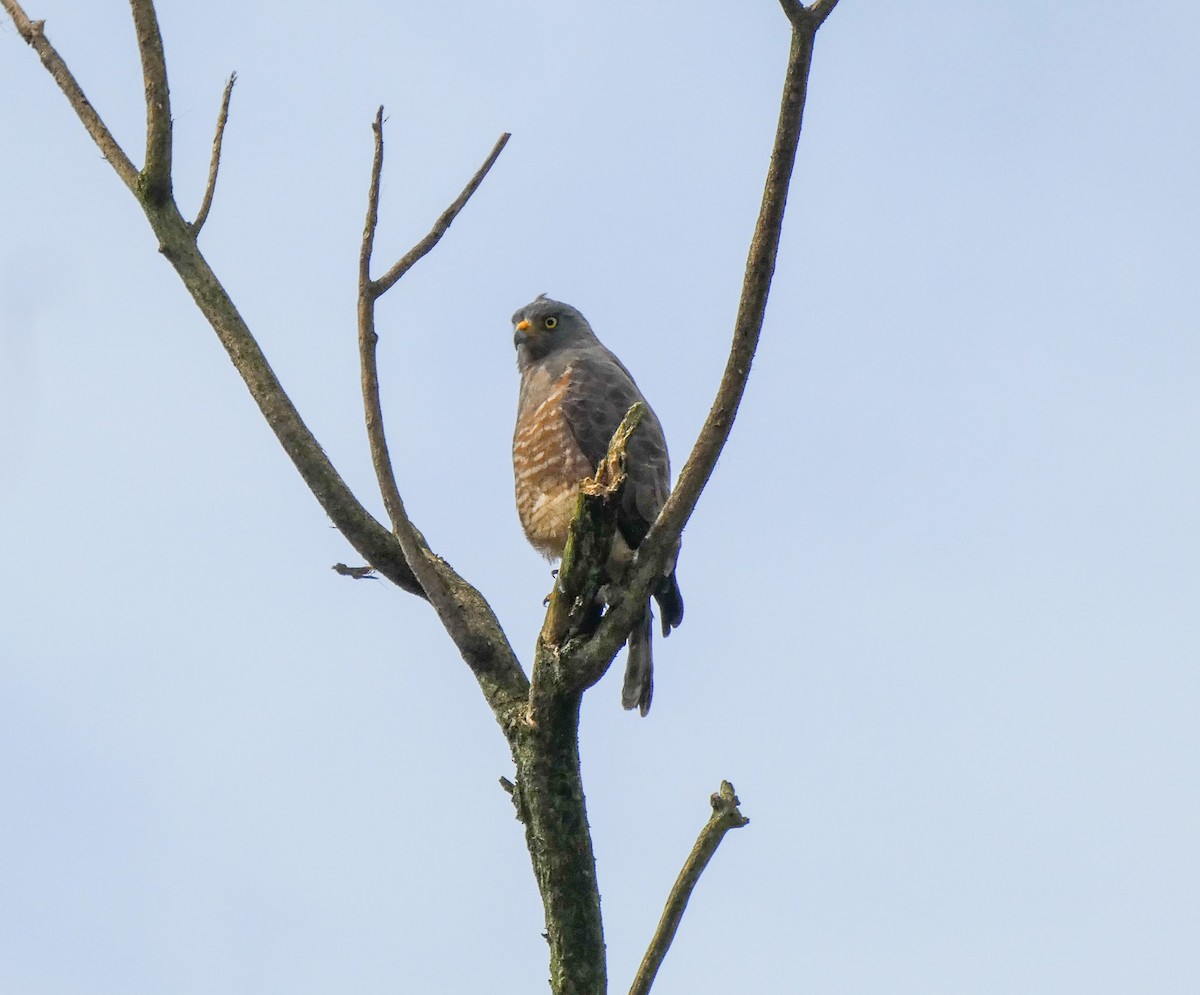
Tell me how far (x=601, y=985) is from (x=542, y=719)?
0.96 m

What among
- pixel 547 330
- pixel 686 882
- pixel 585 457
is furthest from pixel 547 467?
pixel 686 882

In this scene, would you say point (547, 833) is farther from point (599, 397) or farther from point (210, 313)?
point (599, 397)

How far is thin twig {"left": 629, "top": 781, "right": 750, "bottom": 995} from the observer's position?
4762 millimetres

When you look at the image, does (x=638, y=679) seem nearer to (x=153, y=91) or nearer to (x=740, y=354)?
(x=740, y=354)

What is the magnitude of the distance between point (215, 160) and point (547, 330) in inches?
149

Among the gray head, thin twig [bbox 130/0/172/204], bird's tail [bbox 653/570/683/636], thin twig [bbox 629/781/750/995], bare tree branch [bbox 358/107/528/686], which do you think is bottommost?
thin twig [bbox 629/781/750/995]

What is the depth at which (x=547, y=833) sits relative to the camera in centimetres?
505

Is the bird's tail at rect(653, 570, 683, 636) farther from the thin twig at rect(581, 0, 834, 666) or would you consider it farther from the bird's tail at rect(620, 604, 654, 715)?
the thin twig at rect(581, 0, 834, 666)

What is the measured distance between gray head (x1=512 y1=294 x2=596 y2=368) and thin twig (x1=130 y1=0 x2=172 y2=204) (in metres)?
3.83

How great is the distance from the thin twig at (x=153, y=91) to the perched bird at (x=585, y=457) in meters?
2.62

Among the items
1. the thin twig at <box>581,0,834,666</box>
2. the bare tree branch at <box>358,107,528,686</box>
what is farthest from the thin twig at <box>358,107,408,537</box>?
the thin twig at <box>581,0,834,666</box>

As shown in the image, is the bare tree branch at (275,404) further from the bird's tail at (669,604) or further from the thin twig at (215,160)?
the bird's tail at (669,604)

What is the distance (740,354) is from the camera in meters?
4.84

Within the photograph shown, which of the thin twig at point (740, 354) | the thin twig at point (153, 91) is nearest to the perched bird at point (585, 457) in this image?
the thin twig at point (740, 354)
